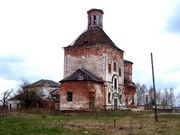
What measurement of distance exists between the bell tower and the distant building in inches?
481

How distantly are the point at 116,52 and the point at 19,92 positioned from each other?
667 inches

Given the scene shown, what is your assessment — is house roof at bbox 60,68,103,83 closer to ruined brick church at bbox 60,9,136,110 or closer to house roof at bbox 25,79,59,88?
ruined brick church at bbox 60,9,136,110

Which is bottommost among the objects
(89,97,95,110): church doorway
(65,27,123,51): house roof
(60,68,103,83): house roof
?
(89,97,95,110): church doorway

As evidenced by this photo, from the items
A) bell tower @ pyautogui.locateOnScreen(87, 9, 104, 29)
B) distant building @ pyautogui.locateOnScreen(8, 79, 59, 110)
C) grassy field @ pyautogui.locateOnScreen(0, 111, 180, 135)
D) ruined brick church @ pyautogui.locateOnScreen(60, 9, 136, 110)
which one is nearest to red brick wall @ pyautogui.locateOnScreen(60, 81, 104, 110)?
ruined brick church @ pyautogui.locateOnScreen(60, 9, 136, 110)

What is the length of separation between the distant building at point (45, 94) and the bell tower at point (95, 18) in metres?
12.2

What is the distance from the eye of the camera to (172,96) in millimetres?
127875

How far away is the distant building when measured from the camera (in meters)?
52.6

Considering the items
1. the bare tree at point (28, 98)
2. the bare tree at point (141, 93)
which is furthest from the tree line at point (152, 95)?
the bare tree at point (28, 98)

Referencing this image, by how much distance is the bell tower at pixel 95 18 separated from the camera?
51875mm

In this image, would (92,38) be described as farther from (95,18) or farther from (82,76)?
(82,76)

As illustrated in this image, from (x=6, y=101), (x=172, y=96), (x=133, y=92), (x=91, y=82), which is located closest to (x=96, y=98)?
(x=91, y=82)

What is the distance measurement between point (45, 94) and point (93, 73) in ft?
47.8

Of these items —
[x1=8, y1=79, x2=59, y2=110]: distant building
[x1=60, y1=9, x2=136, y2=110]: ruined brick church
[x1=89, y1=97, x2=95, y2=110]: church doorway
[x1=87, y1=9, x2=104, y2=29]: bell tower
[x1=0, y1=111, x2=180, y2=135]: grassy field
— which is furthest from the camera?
[x1=8, y1=79, x2=59, y2=110]: distant building

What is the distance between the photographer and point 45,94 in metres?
59.2
